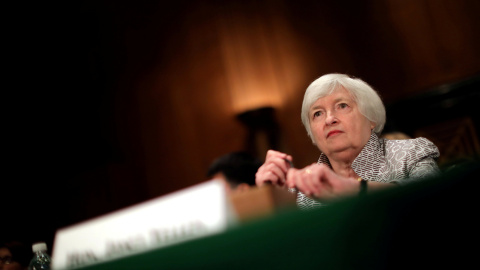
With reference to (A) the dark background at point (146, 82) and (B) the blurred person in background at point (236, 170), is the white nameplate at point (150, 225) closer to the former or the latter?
(B) the blurred person in background at point (236, 170)

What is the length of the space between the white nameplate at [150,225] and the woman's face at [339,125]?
504mm

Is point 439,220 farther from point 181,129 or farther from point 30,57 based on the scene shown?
point 30,57

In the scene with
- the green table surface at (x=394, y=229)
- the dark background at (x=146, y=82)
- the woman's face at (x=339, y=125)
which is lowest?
the green table surface at (x=394, y=229)

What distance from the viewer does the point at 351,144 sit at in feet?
3.98

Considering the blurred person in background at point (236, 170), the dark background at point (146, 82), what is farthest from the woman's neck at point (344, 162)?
the dark background at point (146, 82)

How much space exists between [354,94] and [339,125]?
10 cm

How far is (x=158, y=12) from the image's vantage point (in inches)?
162

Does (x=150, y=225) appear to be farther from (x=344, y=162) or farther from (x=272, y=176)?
(x=344, y=162)

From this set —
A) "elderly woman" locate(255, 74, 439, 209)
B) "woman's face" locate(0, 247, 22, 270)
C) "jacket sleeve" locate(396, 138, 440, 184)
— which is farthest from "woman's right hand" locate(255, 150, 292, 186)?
"woman's face" locate(0, 247, 22, 270)

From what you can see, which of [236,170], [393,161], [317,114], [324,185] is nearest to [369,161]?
[393,161]

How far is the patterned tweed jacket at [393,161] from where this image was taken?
1.12 metres

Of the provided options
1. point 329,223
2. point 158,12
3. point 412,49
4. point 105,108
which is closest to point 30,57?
point 105,108

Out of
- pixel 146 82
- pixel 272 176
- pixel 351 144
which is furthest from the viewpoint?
pixel 146 82

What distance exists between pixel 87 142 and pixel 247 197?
3566 mm
